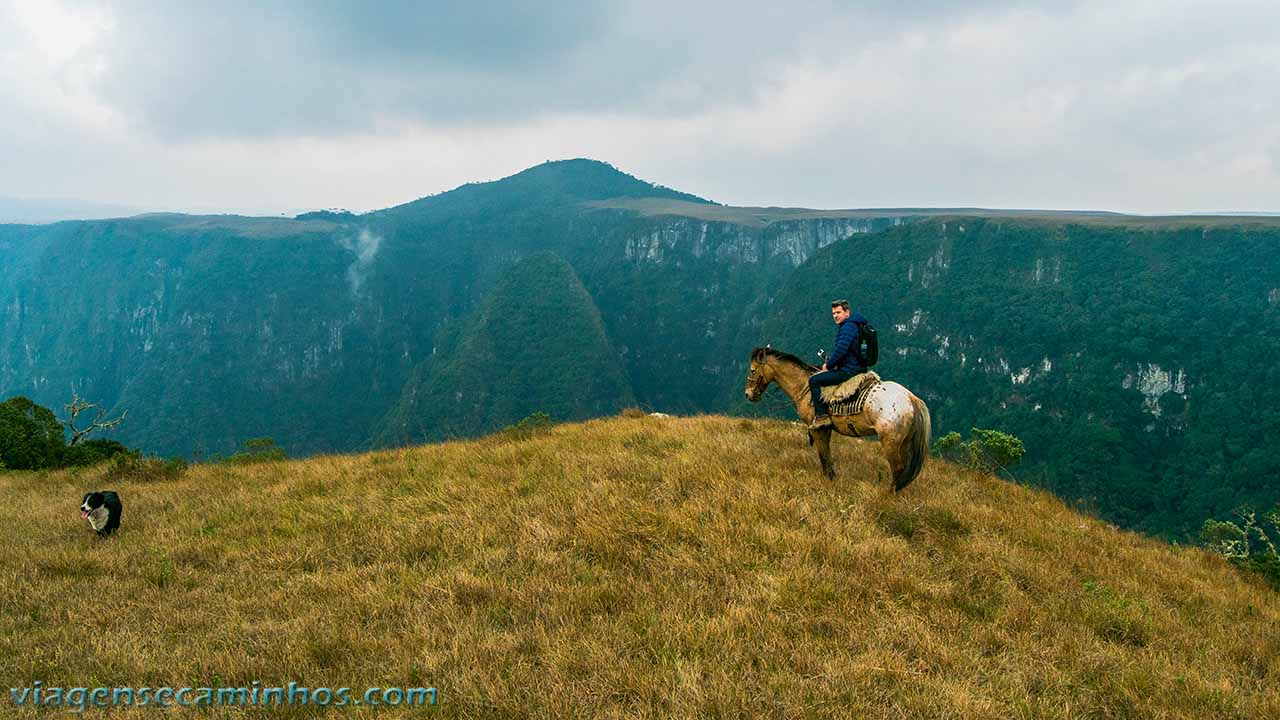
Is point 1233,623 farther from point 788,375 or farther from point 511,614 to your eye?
point 511,614

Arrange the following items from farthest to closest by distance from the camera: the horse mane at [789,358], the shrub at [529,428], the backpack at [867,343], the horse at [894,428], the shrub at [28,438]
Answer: the shrub at [28,438] → the shrub at [529,428] → the horse mane at [789,358] → the backpack at [867,343] → the horse at [894,428]

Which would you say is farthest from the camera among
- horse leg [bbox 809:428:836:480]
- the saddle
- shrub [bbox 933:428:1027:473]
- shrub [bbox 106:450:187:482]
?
shrub [bbox 933:428:1027:473]

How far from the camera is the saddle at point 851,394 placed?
8.81 meters

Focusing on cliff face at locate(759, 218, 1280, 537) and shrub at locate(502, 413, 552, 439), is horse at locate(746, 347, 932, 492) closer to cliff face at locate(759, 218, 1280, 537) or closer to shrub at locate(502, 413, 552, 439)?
shrub at locate(502, 413, 552, 439)

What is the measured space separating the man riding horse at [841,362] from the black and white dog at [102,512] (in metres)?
10.7

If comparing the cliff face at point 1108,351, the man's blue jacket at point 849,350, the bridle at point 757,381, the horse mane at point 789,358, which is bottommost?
the cliff face at point 1108,351

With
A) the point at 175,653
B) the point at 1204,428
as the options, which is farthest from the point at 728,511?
the point at 1204,428

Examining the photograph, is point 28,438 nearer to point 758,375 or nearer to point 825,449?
point 758,375

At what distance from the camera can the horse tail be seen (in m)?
8.50

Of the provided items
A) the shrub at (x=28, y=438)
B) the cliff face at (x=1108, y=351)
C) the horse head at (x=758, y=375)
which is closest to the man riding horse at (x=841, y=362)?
the horse head at (x=758, y=375)

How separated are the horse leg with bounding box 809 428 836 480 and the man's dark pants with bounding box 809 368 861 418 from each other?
13.9 inches

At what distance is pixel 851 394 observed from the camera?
8.91 metres

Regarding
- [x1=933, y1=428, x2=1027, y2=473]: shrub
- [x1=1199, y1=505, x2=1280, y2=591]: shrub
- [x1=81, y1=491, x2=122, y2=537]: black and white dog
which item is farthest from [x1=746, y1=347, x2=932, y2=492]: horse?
[x1=81, y1=491, x2=122, y2=537]: black and white dog

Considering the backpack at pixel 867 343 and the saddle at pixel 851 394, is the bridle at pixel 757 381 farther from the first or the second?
the backpack at pixel 867 343
